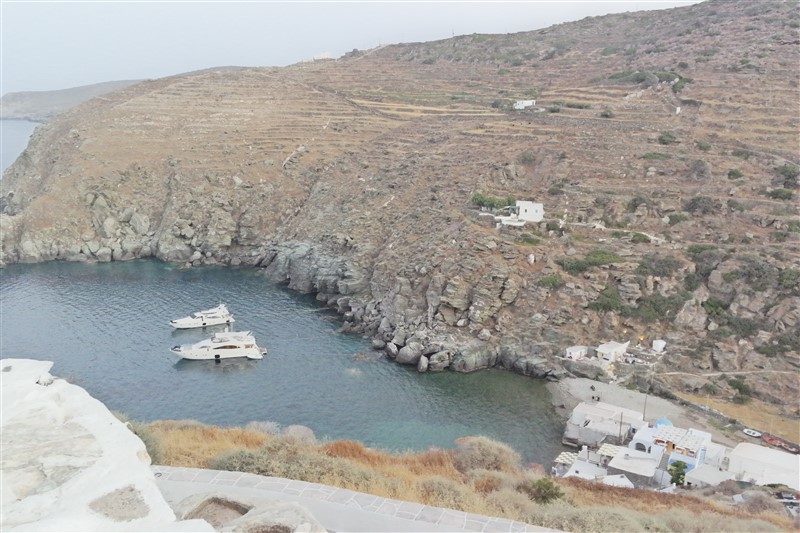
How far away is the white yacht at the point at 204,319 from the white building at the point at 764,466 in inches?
1184

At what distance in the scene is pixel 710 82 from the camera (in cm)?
5800

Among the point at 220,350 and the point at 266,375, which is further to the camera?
the point at 220,350

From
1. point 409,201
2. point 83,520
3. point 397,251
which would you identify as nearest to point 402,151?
point 409,201

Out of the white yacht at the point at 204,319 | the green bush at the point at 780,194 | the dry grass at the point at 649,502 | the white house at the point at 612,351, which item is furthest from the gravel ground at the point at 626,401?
the white yacht at the point at 204,319

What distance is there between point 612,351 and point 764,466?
34.8 ft

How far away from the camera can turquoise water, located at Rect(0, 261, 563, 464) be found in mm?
29984

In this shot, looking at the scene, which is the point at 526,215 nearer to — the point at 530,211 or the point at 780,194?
A: the point at 530,211

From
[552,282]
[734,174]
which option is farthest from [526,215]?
[734,174]

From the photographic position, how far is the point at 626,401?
103ft

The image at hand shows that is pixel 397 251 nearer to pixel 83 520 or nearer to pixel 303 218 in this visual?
pixel 303 218

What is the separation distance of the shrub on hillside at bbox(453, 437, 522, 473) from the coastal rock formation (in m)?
12.7

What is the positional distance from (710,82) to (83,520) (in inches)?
2491

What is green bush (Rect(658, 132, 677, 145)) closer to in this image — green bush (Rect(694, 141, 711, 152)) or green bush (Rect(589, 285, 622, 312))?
green bush (Rect(694, 141, 711, 152))

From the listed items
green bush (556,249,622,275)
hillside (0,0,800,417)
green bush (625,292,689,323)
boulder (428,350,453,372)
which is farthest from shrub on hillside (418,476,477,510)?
green bush (556,249,622,275)
